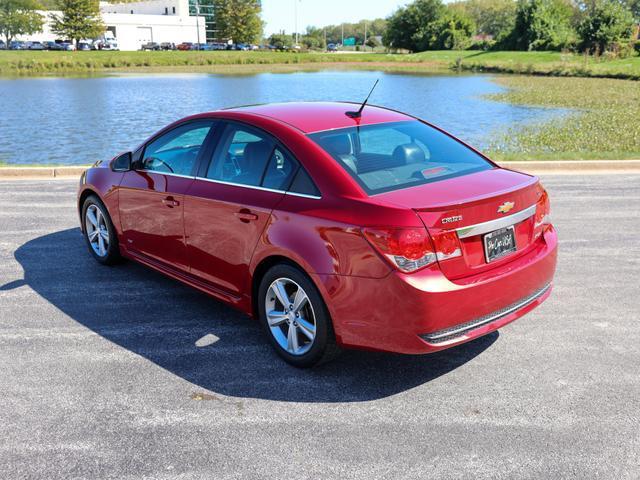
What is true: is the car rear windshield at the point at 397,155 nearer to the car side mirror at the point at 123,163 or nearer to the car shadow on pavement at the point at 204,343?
the car shadow on pavement at the point at 204,343

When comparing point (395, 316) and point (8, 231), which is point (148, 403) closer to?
point (395, 316)

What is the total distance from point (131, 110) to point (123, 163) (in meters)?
24.9

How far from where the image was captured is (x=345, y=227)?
3766mm

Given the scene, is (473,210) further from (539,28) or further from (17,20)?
(17,20)

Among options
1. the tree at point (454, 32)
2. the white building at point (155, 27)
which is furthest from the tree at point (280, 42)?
the tree at point (454, 32)

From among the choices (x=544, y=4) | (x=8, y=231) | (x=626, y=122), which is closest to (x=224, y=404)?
(x=8, y=231)

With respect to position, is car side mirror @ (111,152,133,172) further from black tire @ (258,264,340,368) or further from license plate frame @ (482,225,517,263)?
license plate frame @ (482,225,517,263)

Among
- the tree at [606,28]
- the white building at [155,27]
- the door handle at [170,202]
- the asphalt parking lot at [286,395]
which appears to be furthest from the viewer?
the white building at [155,27]

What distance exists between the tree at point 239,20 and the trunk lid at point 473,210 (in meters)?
124

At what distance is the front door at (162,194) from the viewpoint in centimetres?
512

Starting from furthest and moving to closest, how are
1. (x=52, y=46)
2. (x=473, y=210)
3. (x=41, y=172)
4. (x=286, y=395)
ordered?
(x=52, y=46) → (x=41, y=172) → (x=286, y=395) → (x=473, y=210)

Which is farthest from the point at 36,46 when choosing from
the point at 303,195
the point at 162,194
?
the point at 303,195

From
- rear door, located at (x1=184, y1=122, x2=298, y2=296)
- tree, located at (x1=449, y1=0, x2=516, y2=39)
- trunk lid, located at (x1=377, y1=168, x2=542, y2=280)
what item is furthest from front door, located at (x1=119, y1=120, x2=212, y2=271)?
tree, located at (x1=449, y1=0, x2=516, y2=39)

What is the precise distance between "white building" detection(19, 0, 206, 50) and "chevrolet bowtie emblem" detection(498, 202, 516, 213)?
120 m
